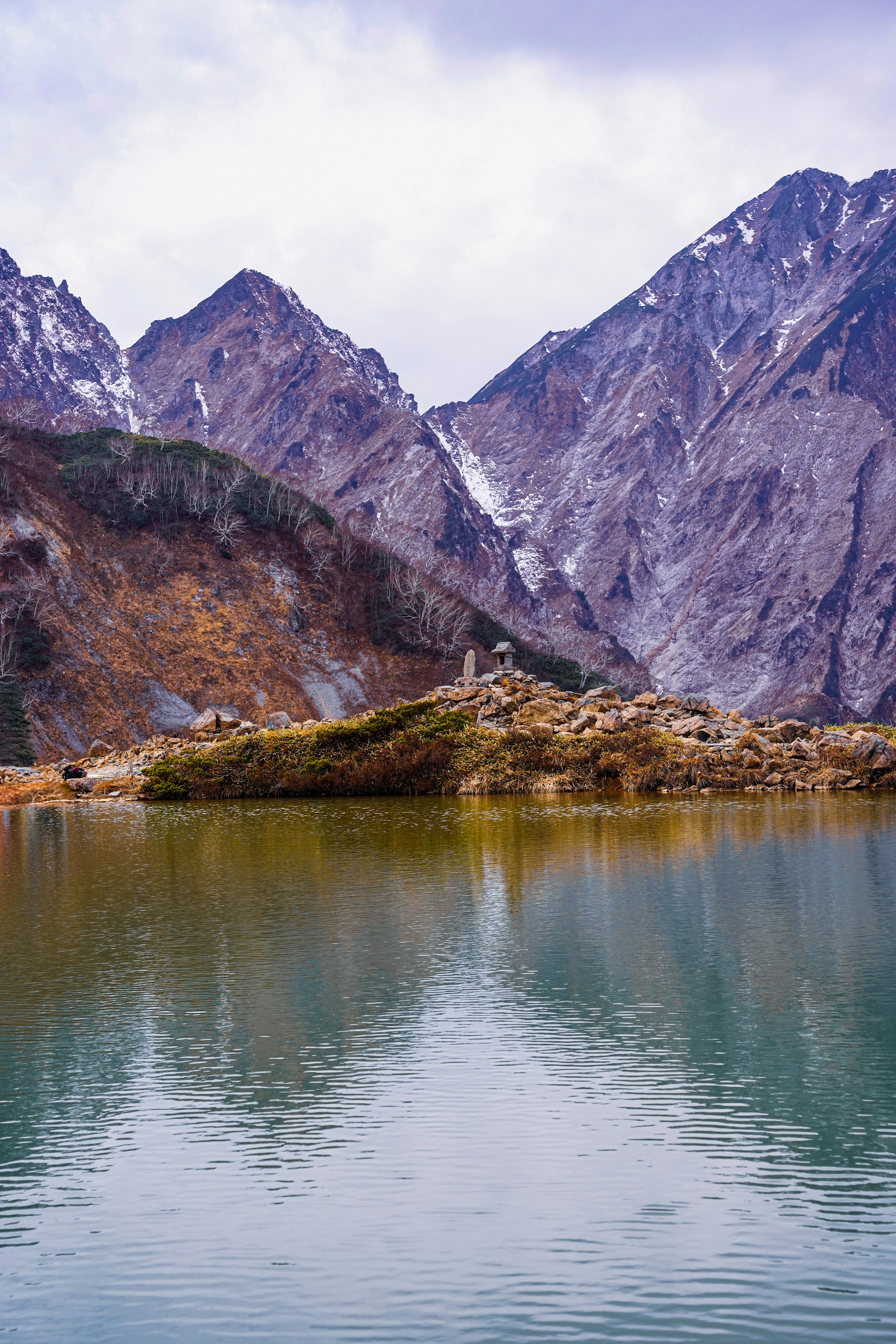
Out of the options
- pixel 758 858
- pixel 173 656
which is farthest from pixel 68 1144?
pixel 173 656

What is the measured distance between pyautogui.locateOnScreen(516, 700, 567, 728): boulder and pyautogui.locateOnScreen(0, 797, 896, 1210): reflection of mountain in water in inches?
677

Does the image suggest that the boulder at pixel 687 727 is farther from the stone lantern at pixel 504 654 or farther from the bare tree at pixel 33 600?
the bare tree at pixel 33 600

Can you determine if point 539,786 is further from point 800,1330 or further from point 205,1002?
point 800,1330

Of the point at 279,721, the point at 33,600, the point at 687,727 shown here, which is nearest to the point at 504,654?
the point at 279,721

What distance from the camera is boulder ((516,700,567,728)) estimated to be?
4075 centimetres

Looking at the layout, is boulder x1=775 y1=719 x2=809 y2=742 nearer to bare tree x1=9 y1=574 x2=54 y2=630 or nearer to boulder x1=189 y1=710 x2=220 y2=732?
boulder x1=189 y1=710 x2=220 y2=732

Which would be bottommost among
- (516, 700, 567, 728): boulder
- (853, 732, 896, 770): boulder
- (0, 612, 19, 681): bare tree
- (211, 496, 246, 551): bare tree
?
(853, 732, 896, 770): boulder

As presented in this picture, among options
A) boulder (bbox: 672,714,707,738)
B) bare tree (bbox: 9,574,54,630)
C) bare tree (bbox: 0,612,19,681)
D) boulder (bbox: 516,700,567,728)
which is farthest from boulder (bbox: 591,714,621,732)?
bare tree (bbox: 9,574,54,630)

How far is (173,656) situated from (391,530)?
281ft

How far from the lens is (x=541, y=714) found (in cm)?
4122

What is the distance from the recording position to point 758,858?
20547 mm

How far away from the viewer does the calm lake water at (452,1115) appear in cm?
589

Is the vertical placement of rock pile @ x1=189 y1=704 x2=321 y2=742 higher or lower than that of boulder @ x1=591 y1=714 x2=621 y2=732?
higher

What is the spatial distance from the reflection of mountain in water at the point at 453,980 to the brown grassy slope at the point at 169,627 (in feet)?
150
